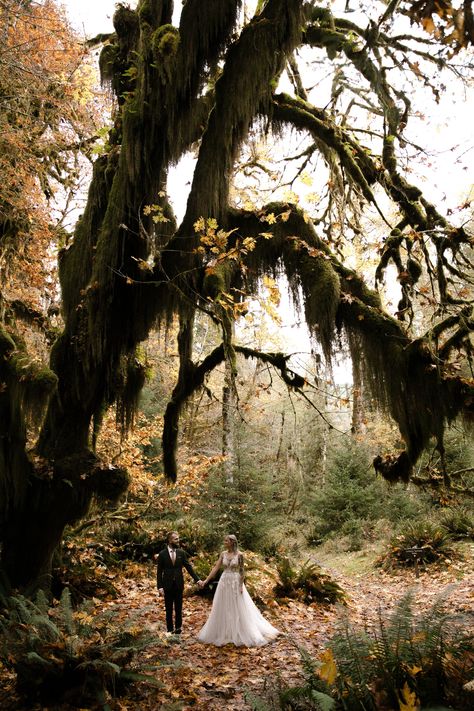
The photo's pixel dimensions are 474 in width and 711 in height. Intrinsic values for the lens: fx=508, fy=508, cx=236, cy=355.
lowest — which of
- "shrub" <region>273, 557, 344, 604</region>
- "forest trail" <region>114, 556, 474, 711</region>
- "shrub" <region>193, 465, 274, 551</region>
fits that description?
"forest trail" <region>114, 556, 474, 711</region>

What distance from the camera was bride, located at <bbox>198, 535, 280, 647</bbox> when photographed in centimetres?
661

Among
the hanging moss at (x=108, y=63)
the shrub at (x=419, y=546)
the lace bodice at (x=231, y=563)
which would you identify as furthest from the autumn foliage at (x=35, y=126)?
the shrub at (x=419, y=546)

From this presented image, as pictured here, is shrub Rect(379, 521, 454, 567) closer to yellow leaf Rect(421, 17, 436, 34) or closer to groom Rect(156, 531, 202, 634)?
groom Rect(156, 531, 202, 634)

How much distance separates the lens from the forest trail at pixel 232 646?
4824 millimetres

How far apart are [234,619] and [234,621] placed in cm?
2

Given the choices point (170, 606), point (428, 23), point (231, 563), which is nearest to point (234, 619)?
point (231, 563)

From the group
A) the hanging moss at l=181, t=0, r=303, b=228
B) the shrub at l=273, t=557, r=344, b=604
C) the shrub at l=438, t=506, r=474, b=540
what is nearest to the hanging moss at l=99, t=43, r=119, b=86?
the hanging moss at l=181, t=0, r=303, b=228

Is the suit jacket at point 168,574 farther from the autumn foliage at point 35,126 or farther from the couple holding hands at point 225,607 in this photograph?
the autumn foliage at point 35,126

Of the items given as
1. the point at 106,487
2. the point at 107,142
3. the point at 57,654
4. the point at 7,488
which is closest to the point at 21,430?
the point at 7,488

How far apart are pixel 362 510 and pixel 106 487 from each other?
1138 centimetres

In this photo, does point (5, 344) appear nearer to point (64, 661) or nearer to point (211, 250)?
point (211, 250)

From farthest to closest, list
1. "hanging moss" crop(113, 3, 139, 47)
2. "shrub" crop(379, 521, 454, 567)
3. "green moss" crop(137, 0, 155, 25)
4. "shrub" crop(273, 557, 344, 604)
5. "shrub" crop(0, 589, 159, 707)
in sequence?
"shrub" crop(379, 521, 454, 567), "shrub" crop(273, 557, 344, 604), "hanging moss" crop(113, 3, 139, 47), "green moss" crop(137, 0, 155, 25), "shrub" crop(0, 589, 159, 707)

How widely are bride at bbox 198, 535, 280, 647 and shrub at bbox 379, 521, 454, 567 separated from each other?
592 centimetres

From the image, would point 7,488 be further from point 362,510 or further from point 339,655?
point 362,510
